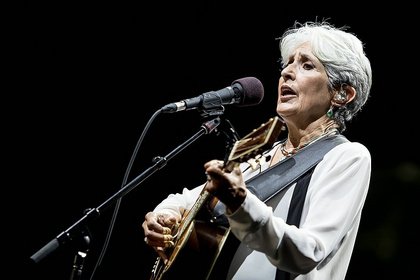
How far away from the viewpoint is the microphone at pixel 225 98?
2.03m

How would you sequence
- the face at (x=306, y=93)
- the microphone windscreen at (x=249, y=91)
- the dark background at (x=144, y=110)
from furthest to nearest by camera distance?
the dark background at (x=144, y=110) < the face at (x=306, y=93) < the microphone windscreen at (x=249, y=91)

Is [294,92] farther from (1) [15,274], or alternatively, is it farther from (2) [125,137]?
(1) [15,274]

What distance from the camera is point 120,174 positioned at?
3.73 m

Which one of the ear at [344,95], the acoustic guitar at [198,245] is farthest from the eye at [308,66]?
the acoustic guitar at [198,245]

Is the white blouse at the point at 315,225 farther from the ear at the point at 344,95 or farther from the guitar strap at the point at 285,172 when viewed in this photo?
the ear at the point at 344,95

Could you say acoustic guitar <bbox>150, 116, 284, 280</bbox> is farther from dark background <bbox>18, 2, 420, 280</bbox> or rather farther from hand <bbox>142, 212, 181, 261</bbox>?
dark background <bbox>18, 2, 420, 280</bbox>

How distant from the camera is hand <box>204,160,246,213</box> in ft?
5.43

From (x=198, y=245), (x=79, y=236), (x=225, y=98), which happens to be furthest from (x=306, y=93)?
(x=79, y=236)

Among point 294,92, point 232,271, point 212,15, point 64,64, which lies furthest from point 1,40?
point 232,271

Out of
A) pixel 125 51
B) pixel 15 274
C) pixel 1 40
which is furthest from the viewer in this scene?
pixel 125 51

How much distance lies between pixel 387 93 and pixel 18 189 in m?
2.33

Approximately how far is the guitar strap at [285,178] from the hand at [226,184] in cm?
39

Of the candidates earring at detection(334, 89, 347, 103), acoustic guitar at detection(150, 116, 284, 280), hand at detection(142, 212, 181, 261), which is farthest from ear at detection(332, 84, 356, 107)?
hand at detection(142, 212, 181, 261)

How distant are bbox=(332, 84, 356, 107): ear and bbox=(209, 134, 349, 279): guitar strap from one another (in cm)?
22
